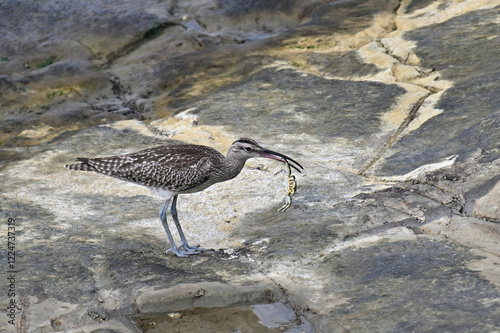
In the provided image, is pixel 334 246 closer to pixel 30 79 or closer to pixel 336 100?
pixel 336 100

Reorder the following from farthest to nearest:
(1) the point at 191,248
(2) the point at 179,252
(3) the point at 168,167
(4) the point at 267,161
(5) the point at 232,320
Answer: (4) the point at 267,161
(3) the point at 168,167
(1) the point at 191,248
(2) the point at 179,252
(5) the point at 232,320

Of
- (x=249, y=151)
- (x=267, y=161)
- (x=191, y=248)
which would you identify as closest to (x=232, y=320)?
(x=191, y=248)

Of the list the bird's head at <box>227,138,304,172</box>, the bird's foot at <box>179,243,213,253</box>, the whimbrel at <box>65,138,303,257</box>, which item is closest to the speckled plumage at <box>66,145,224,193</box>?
the whimbrel at <box>65,138,303,257</box>

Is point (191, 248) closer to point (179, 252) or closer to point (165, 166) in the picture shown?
point (179, 252)

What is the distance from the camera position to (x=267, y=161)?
8711 mm

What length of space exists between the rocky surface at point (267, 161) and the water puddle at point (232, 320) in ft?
0.26

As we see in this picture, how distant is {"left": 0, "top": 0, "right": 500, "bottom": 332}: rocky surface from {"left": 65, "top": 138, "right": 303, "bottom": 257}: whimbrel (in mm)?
547

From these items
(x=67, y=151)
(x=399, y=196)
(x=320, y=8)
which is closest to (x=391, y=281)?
(x=399, y=196)

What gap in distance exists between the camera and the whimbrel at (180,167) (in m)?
6.85

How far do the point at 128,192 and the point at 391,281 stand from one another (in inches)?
153

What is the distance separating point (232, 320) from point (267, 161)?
11.2ft

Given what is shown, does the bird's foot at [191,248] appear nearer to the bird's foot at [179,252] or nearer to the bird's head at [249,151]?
the bird's foot at [179,252]

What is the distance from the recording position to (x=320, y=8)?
1441 centimetres

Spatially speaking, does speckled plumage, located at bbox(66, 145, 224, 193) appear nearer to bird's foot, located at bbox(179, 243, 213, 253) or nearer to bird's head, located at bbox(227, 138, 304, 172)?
bird's head, located at bbox(227, 138, 304, 172)
